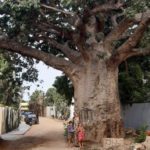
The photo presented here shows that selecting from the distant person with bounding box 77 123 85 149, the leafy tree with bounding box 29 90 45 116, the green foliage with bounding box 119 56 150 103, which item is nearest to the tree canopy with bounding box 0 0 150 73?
the green foliage with bounding box 119 56 150 103

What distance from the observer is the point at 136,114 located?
2930 centimetres

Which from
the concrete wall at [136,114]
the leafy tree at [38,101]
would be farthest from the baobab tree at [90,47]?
the leafy tree at [38,101]

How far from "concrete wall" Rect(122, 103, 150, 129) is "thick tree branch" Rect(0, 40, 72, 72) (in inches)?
231

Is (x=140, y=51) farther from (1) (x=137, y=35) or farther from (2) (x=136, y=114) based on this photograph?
(2) (x=136, y=114)

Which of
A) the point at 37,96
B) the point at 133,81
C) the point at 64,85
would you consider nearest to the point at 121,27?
the point at 133,81

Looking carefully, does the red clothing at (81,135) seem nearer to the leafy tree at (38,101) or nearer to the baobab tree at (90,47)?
the baobab tree at (90,47)

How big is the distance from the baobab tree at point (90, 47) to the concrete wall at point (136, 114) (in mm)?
4070

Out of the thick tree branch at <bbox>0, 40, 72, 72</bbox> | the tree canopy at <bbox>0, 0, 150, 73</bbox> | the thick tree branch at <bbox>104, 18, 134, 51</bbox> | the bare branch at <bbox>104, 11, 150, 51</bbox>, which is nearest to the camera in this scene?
the tree canopy at <bbox>0, 0, 150, 73</bbox>

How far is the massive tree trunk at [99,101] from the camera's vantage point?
76.6 feet

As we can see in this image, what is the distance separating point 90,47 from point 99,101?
9.13 ft

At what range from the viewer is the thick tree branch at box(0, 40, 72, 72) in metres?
23.8

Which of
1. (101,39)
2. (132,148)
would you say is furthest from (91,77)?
(132,148)

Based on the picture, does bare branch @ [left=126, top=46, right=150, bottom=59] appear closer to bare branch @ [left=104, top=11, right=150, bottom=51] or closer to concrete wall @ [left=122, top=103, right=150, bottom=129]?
bare branch @ [left=104, top=11, right=150, bottom=51]

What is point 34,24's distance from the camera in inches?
902
